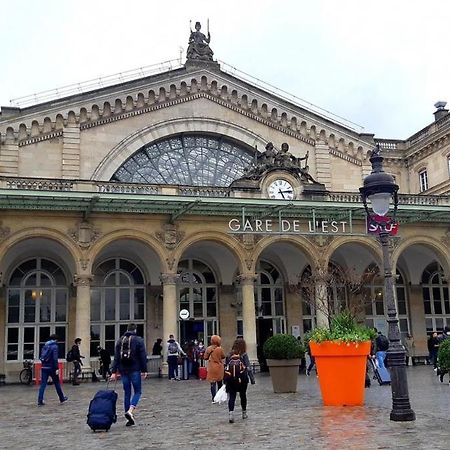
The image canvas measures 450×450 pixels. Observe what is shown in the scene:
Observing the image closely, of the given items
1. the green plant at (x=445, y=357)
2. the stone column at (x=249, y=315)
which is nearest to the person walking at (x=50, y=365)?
the green plant at (x=445, y=357)

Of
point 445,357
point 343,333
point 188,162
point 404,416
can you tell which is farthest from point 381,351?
point 188,162

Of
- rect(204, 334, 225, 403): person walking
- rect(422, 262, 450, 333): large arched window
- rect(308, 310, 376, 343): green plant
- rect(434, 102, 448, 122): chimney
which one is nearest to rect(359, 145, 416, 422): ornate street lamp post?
rect(308, 310, 376, 343): green plant

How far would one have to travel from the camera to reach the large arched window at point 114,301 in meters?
29.7

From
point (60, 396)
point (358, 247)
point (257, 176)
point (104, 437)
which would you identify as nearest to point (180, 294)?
point (257, 176)

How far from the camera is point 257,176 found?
29656 millimetres

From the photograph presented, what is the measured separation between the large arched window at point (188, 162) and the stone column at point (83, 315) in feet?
24.2

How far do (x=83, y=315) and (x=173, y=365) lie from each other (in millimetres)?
4439

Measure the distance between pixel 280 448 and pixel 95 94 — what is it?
1030 inches

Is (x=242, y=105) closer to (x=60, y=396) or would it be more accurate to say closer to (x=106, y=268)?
(x=106, y=268)

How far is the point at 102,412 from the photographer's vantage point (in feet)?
35.3

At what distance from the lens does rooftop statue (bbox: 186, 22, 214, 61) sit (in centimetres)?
3466

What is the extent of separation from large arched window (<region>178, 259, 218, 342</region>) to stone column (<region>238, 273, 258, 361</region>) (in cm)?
400

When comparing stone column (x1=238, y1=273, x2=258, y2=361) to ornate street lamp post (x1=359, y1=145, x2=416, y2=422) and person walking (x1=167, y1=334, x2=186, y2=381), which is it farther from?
ornate street lamp post (x1=359, y1=145, x2=416, y2=422)

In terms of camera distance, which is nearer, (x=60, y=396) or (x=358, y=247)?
(x=60, y=396)
